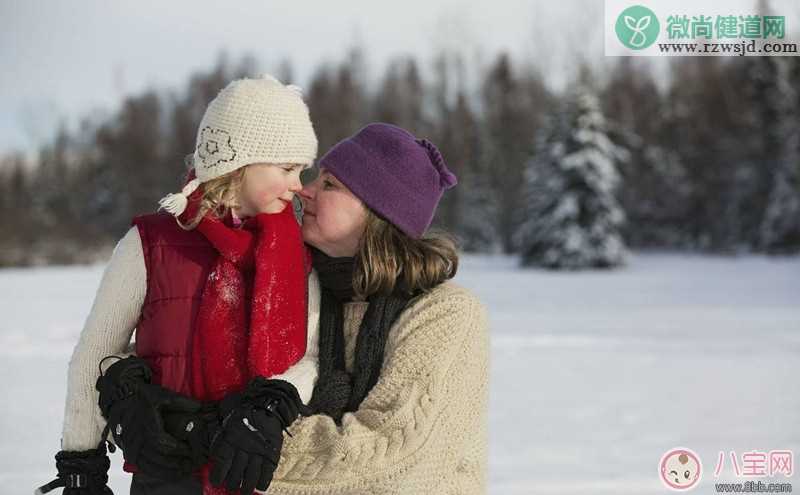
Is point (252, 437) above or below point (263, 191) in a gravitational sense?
below

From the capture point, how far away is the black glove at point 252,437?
1738 mm

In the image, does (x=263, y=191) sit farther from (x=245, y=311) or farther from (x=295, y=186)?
(x=245, y=311)

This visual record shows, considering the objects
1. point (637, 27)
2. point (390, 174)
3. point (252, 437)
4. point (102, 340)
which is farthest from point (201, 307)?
point (637, 27)

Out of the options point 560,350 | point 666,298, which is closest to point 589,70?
point 666,298

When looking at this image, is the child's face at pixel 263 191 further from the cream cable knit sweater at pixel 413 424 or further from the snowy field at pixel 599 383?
the snowy field at pixel 599 383

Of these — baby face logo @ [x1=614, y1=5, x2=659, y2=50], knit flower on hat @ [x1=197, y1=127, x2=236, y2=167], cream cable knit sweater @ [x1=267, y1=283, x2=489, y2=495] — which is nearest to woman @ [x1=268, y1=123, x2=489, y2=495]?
cream cable knit sweater @ [x1=267, y1=283, x2=489, y2=495]

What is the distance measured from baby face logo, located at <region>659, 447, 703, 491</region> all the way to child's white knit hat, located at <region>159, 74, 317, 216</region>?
139 inches

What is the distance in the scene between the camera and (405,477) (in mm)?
1932

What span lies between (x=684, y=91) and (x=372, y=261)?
37733 mm

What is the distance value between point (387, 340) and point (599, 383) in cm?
570

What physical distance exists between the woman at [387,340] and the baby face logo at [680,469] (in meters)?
2.98

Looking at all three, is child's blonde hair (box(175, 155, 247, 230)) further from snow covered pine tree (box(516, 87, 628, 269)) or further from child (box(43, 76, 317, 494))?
snow covered pine tree (box(516, 87, 628, 269))

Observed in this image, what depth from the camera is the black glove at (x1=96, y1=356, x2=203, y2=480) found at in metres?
1.85

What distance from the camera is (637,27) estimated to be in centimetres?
1005
